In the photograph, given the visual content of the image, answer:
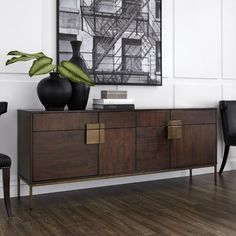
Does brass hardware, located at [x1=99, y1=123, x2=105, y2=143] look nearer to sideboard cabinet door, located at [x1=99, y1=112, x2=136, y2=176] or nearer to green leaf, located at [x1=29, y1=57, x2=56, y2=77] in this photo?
sideboard cabinet door, located at [x1=99, y1=112, x2=136, y2=176]

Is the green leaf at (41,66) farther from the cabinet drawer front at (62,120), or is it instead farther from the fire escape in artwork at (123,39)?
the fire escape in artwork at (123,39)

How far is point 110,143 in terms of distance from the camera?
9.59 feet

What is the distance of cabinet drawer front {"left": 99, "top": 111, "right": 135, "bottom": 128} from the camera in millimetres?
2900

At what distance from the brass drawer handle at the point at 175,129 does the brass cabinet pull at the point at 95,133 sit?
24.6 inches

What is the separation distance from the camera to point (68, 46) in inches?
123

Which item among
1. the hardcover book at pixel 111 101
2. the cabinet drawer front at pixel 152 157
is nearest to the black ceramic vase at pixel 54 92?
the hardcover book at pixel 111 101

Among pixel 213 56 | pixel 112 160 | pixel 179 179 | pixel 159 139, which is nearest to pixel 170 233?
pixel 112 160

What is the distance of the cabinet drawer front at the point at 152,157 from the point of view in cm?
306

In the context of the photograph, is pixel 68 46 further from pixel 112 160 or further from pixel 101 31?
pixel 112 160

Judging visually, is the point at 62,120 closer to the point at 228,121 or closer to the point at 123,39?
the point at 123,39

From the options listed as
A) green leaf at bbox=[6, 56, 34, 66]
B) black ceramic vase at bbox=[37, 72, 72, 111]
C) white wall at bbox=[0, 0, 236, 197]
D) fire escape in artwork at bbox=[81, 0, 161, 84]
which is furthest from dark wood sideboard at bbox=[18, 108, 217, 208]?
fire escape in artwork at bbox=[81, 0, 161, 84]

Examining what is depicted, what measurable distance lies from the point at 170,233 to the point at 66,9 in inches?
77.0

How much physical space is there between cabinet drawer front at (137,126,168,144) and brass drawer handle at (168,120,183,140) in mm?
42

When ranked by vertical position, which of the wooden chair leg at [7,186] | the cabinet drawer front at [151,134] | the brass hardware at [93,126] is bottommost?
the wooden chair leg at [7,186]
